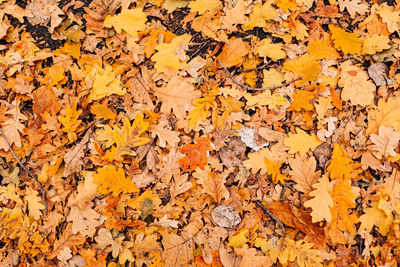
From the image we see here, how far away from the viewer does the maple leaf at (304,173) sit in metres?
2.28

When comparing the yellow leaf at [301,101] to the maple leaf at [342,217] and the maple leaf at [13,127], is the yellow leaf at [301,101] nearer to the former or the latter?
the maple leaf at [342,217]

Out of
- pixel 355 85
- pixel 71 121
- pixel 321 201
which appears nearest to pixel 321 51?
pixel 355 85

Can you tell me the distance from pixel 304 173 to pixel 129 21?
1.87 metres

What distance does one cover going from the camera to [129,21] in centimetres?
256

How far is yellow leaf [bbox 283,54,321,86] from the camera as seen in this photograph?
2.42 meters

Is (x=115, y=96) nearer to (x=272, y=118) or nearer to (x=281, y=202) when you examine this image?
(x=272, y=118)

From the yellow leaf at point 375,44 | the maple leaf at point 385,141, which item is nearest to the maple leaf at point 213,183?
the maple leaf at point 385,141

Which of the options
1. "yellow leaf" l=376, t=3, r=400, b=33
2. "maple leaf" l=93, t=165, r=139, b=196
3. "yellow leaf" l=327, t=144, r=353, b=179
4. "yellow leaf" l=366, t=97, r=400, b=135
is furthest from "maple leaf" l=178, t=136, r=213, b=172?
"yellow leaf" l=376, t=3, r=400, b=33

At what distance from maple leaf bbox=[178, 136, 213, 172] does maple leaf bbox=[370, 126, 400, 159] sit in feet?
4.10

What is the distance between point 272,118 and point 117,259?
1.61 metres

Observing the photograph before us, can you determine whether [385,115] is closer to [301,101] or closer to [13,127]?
[301,101]

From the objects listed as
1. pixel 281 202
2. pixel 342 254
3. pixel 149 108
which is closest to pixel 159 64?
pixel 149 108

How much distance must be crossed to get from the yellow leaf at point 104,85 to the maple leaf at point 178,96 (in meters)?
0.35

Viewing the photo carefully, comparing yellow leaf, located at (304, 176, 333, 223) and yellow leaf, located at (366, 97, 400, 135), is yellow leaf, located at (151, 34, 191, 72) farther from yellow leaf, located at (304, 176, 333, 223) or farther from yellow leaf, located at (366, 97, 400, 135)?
yellow leaf, located at (366, 97, 400, 135)
